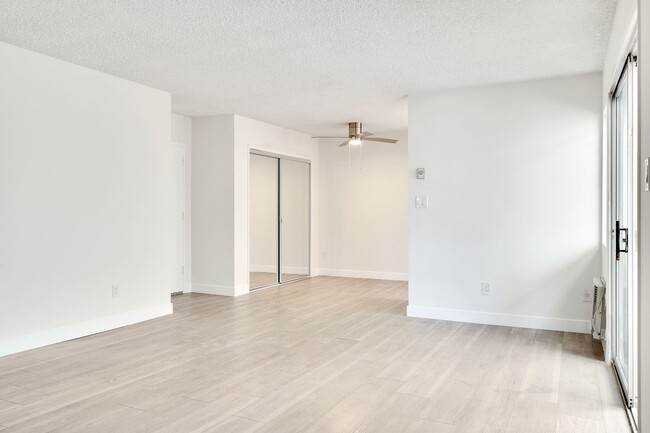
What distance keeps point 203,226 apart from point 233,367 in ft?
11.4

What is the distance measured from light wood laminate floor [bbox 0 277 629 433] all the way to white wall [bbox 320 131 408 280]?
307 centimetres

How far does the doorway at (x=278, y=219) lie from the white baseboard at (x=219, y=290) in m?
0.35

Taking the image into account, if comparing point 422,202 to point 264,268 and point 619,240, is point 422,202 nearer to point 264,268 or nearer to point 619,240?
point 619,240

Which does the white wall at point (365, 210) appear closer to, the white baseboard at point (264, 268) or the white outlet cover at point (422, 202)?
the white baseboard at point (264, 268)

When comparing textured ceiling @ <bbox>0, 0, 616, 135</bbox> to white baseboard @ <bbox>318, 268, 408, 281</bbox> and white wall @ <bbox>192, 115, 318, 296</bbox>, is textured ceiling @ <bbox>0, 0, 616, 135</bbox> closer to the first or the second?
white wall @ <bbox>192, 115, 318, 296</bbox>

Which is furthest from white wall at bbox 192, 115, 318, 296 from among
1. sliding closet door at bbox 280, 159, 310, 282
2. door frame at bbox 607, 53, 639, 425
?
door frame at bbox 607, 53, 639, 425

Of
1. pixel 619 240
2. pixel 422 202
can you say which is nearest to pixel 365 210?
pixel 422 202

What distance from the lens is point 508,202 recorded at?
4.82 metres

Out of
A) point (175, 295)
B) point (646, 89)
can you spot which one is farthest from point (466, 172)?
point (175, 295)

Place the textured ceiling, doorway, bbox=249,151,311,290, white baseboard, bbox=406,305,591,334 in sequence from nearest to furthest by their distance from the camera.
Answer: the textured ceiling < white baseboard, bbox=406,305,591,334 < doorway, bbox=249,151,311,290

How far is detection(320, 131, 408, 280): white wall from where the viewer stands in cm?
798

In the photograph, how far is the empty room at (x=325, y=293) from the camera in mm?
2820

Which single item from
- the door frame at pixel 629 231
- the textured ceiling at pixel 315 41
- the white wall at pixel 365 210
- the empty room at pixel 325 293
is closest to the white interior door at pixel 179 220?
the empty room at pixel 325 293

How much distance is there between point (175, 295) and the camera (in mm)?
6523
